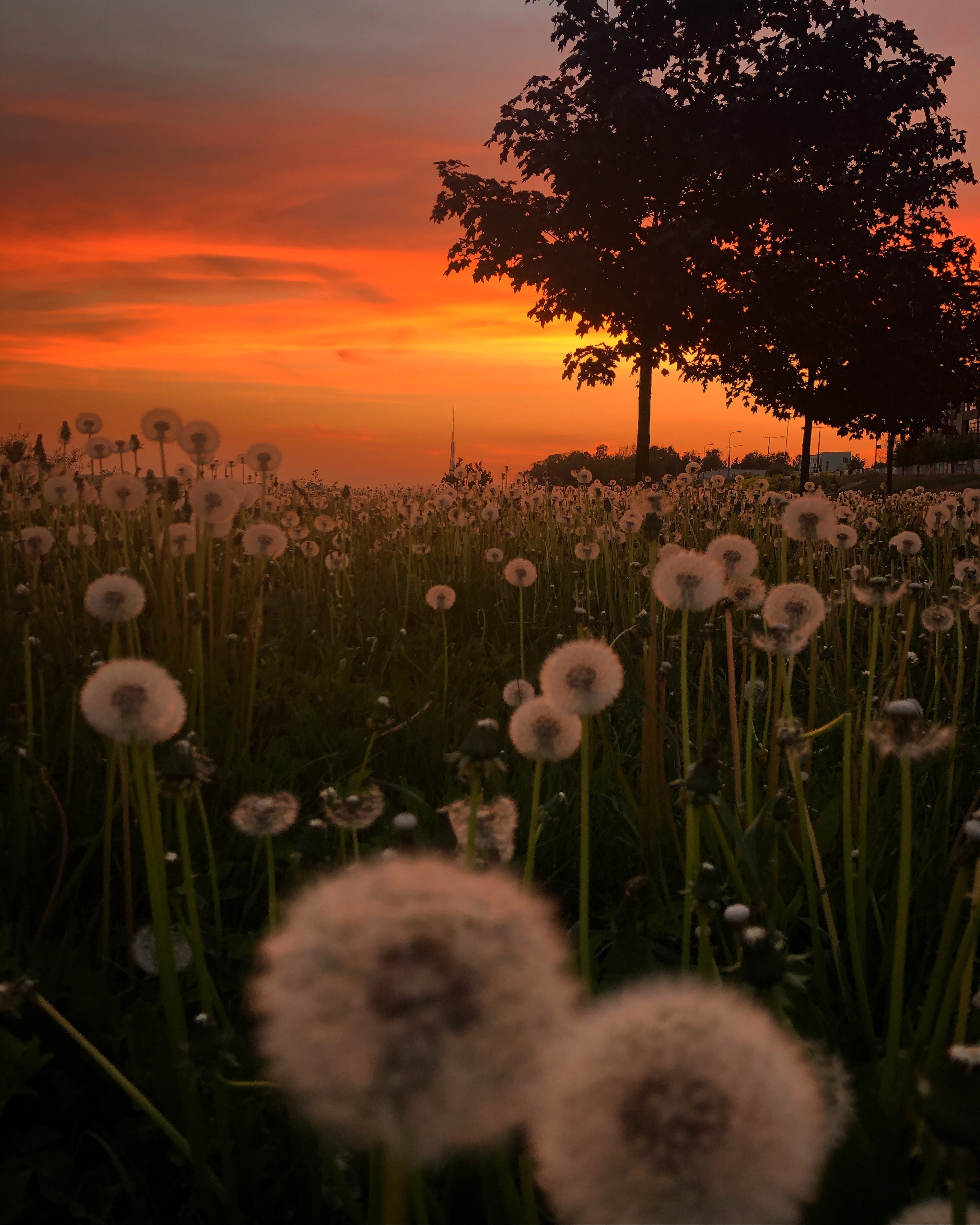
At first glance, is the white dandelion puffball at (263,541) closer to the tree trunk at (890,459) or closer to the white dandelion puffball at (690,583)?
the white dandelion puffball at (690,583)

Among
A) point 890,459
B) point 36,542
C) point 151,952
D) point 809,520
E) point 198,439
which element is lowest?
point 151,952

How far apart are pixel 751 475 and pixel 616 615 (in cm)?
1699

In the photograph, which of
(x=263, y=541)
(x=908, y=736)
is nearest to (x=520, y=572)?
(x=263, y=541)

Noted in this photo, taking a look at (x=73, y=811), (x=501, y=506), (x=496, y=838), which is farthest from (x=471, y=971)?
(x=501, y=506)

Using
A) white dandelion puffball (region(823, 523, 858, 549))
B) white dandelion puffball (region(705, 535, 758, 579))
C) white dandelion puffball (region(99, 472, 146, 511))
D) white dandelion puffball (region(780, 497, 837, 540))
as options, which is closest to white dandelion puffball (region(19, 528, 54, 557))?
white dandelion puffball (region(99, 472, 146, 511))

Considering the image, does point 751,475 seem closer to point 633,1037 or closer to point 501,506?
point 501,506

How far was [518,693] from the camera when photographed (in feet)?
8.20

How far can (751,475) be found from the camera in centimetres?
2070

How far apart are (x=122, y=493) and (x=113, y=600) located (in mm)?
1361

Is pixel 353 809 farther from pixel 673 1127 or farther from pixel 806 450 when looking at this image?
pixel 806 450

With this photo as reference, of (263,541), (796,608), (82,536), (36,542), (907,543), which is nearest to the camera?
(796,608)

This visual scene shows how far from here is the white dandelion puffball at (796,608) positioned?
216cm

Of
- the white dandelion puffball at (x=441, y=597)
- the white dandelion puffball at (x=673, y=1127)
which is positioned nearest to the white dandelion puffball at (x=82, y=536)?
the white dandelion puffball at (x=441, y=597)

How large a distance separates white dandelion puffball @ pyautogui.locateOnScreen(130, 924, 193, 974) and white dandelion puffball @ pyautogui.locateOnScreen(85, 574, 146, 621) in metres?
0.69
